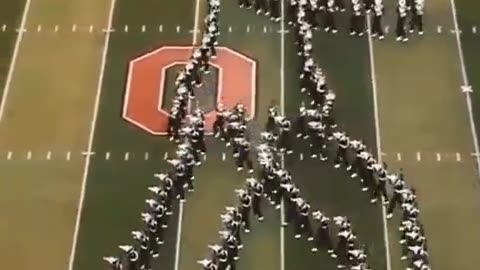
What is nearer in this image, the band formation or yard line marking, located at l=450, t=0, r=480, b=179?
the band formation

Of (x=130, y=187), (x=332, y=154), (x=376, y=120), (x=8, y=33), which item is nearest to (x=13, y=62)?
(x=8, y=33)

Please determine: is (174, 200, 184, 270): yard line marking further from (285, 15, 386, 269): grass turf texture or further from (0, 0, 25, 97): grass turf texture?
(0, 0, 25, 97): grass turf texture

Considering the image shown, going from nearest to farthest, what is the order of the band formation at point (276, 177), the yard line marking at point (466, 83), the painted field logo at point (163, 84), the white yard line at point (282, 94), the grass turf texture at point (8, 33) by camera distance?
the band formation at point (276, 177), the white yard line at point (282, 94), the yard line marking at point (466, 83), the painted field logo at point (163, 84), the grass turf texture at point (8, 33)

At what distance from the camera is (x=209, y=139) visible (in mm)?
9680

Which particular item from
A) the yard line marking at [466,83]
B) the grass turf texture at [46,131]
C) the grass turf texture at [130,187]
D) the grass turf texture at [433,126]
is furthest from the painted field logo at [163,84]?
the yard line marking at [466,83]

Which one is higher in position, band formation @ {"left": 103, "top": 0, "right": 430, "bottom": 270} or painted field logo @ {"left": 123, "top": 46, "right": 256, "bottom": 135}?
painted field logo @ {"left": 123, "top": 46, "right": 256, "bottom": 135}

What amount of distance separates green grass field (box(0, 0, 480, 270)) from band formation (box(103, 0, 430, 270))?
0.33ft

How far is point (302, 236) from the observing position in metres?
8.88

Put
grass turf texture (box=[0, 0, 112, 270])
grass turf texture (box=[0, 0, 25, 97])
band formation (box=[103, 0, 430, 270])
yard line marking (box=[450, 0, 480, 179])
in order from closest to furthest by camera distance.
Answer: band formation (box=[103, 0, 430, 270]), grass turf texture (box=[0, 0, 112, 270]), yard line marking (box=[450, 0, 480, 179]), grass turf texture (box=[0, 0, 25, 97])

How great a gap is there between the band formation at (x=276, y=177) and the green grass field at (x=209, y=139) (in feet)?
0.33

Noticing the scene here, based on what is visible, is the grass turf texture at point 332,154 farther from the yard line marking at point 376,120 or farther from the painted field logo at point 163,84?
the painted field logo at point 163,84

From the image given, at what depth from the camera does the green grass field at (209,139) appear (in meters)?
8.85

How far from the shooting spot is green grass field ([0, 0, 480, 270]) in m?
8.85

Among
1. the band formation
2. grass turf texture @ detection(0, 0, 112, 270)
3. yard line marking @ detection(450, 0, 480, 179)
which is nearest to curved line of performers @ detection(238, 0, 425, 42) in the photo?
the band formation
